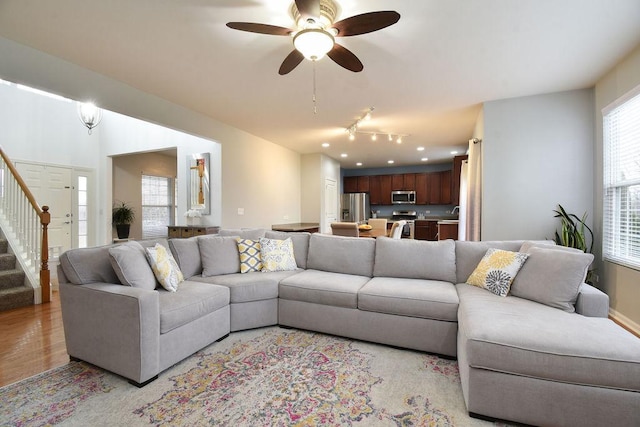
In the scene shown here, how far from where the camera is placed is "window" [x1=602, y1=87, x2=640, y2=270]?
277 centimetres

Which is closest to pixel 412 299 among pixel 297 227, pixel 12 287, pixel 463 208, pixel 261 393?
pixel 261 393

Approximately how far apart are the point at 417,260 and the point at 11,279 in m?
4.87

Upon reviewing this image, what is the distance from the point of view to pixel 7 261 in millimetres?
3783

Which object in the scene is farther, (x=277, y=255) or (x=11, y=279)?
(x=11, y=279)

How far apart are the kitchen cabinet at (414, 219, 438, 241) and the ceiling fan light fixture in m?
7.02

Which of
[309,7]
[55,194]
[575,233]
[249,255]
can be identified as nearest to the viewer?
[309,7]

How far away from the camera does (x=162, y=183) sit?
787cm

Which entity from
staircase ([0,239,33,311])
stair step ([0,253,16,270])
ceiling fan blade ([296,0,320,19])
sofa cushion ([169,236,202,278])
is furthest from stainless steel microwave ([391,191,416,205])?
stair step ([0,253,16,270])

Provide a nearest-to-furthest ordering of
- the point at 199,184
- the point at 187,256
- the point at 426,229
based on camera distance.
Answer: the point at 187,256, the point at 199,184, the point at 426,229

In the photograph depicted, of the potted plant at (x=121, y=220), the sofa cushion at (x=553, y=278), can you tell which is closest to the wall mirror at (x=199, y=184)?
the potted plant at (x=121, y=220)

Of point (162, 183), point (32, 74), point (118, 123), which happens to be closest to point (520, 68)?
point (32, 74)

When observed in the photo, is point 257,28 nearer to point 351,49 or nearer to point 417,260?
point 351,49

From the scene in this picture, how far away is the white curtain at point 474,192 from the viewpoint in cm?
418

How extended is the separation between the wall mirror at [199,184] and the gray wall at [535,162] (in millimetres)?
4337
